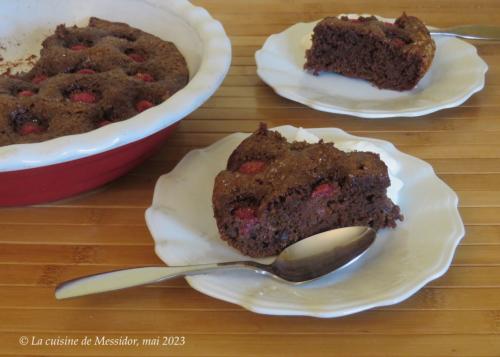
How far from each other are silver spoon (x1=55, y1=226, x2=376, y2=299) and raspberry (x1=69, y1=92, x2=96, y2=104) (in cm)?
41

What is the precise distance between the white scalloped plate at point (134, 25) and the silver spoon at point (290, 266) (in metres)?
0.19

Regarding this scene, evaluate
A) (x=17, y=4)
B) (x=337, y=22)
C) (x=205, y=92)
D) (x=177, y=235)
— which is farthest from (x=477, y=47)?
(x=17, y=4)

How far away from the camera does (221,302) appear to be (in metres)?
0.91

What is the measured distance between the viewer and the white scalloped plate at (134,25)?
2.94ft

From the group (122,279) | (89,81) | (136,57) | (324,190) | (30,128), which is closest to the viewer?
(122,279)

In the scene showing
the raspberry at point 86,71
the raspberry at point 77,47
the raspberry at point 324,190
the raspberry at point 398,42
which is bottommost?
the raspberry at point 324,190

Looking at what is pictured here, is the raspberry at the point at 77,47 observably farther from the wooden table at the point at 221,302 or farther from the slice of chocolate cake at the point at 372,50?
the slice of chocolate cake at the point at 372,50

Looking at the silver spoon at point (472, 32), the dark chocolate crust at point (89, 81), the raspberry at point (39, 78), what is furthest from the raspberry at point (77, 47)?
the silver spoon at point (472, 32)

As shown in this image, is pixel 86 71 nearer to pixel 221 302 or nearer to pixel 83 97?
pixel 83 97

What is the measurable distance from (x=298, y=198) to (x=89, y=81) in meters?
0.51

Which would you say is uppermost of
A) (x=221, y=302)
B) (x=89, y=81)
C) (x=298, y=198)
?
(x=89, y=81)

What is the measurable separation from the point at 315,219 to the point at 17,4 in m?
1.03

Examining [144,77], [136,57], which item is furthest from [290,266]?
[136,57]

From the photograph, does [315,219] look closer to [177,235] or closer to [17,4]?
[177,235]
